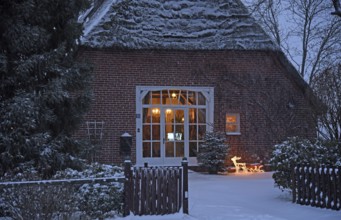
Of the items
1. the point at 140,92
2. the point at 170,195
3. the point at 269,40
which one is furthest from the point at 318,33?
the point at 170,195

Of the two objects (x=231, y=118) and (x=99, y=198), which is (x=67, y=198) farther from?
(x=231, y=118)

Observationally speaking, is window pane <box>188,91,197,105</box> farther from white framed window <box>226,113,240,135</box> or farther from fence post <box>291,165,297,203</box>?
fence post <box>291,165,297,203</box>

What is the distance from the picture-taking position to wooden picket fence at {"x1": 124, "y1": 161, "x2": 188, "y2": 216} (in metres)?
9.69

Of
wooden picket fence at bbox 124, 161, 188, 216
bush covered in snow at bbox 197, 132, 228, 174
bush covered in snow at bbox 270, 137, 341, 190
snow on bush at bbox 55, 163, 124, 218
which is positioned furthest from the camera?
bush covered in snow at bbox 197, 132, 228, 174

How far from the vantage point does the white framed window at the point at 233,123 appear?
19141mm

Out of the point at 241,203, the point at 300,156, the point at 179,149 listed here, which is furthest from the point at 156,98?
the point at 300,156

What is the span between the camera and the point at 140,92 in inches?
721

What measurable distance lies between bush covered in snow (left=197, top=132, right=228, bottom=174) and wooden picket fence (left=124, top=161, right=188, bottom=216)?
7504 mm

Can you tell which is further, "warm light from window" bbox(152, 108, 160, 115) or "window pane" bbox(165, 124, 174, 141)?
"window pane" bbox(165, 124, 174, 141)

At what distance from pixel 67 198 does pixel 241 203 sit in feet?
14.7

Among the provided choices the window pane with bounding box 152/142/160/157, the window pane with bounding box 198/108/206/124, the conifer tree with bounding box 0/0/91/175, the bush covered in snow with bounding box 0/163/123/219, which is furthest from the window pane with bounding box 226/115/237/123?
the bush covered in snow with bounding box 0/163/123/219

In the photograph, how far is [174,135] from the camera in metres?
18.9

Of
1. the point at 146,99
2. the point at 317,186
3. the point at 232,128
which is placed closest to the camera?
the point at 317,186

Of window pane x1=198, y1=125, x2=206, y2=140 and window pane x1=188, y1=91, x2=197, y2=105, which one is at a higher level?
window pane x1=188, y1=91, x2=197, y2=105
